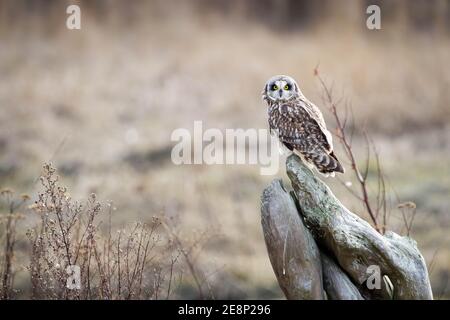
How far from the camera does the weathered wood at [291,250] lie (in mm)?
4590

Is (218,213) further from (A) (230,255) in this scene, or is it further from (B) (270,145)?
(B) (270,145)

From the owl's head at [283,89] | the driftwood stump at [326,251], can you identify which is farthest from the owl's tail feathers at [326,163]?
the owl's head at [283,89]

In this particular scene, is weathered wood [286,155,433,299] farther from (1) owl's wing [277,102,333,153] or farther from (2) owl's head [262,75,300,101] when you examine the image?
(2) owl's head [262,75,300,101]

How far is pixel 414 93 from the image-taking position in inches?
640

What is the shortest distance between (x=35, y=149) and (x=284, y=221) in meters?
10.1

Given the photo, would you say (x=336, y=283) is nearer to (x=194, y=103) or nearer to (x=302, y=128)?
(x=302, y=128)

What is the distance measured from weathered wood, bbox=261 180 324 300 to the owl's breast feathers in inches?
23.2

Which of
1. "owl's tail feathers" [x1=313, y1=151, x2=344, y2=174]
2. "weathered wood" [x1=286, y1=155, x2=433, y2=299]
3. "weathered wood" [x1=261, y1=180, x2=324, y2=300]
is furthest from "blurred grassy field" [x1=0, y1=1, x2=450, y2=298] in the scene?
"weathered wood" [x1=261, y1=180, x2=324, y2=300]

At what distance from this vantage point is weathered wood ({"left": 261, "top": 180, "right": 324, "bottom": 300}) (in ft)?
15.1

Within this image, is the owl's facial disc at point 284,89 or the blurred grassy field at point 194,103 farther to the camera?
the blurred grassy field at point 194,103

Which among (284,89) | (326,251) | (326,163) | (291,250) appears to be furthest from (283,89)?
(291,250)

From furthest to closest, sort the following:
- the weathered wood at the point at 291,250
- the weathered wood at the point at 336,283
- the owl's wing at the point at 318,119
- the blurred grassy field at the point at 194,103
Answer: the blurred grassy field at the point at 194,103 → the owl's wing at the point at 318,119 → the weathered wood at the point at 336,283 → the weathered wood at the point at 291,250

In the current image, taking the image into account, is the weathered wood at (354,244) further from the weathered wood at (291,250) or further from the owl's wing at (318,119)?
the owl's wing at (318,119)
